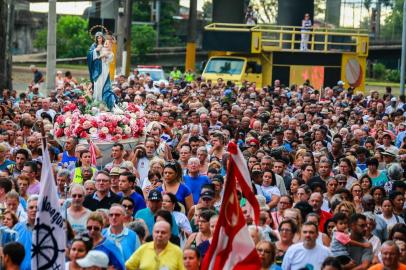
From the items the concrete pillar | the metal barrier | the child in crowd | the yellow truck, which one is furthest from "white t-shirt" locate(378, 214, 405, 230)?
the concrete pillar

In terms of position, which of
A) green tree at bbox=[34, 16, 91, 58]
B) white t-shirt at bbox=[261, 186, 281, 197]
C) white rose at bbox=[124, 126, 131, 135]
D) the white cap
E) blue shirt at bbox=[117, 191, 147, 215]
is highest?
the white cap

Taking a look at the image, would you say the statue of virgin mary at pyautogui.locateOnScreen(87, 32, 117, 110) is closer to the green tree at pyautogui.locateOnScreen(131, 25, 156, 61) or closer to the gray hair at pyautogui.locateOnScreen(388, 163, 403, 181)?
the gray hair at pyautogui.locateOnScreen(388, 163, 403, 181)

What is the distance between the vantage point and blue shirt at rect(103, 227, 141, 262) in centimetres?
1382

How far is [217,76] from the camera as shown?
1860 inches

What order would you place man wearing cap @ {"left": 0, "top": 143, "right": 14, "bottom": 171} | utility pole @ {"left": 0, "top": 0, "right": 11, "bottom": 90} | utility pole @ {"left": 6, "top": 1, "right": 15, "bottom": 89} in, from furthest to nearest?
utility pole @ {"left": 6, "top": 1, "right": 15, "bottom": 89} → utility pole @ {"left": 0, "top": 0, "right": 11, "bottom": 90} → man wearing cap @ {"left": 0, "top": 143, "right": 14, "bottom": 171}

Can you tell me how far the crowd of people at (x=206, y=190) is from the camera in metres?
13.3

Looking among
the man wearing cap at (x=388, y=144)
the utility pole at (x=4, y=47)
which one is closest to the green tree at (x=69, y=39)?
the utility pole at (x=4, y=47)

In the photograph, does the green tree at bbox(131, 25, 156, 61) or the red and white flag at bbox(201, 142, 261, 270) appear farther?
the green tree at bbox(131, 25, 156, 61)

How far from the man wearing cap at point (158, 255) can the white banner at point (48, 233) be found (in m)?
0.66

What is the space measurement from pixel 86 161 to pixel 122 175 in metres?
2.93

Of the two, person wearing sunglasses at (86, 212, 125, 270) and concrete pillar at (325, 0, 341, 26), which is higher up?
concrete pillar at (325, 0, 341, 26)

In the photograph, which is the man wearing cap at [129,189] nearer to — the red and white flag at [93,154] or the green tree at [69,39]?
the red and white flag at [93,154]

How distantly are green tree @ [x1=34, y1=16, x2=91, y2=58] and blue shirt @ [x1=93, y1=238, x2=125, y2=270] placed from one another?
6593 centimetres

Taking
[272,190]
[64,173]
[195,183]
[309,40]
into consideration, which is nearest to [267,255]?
[64,173]
